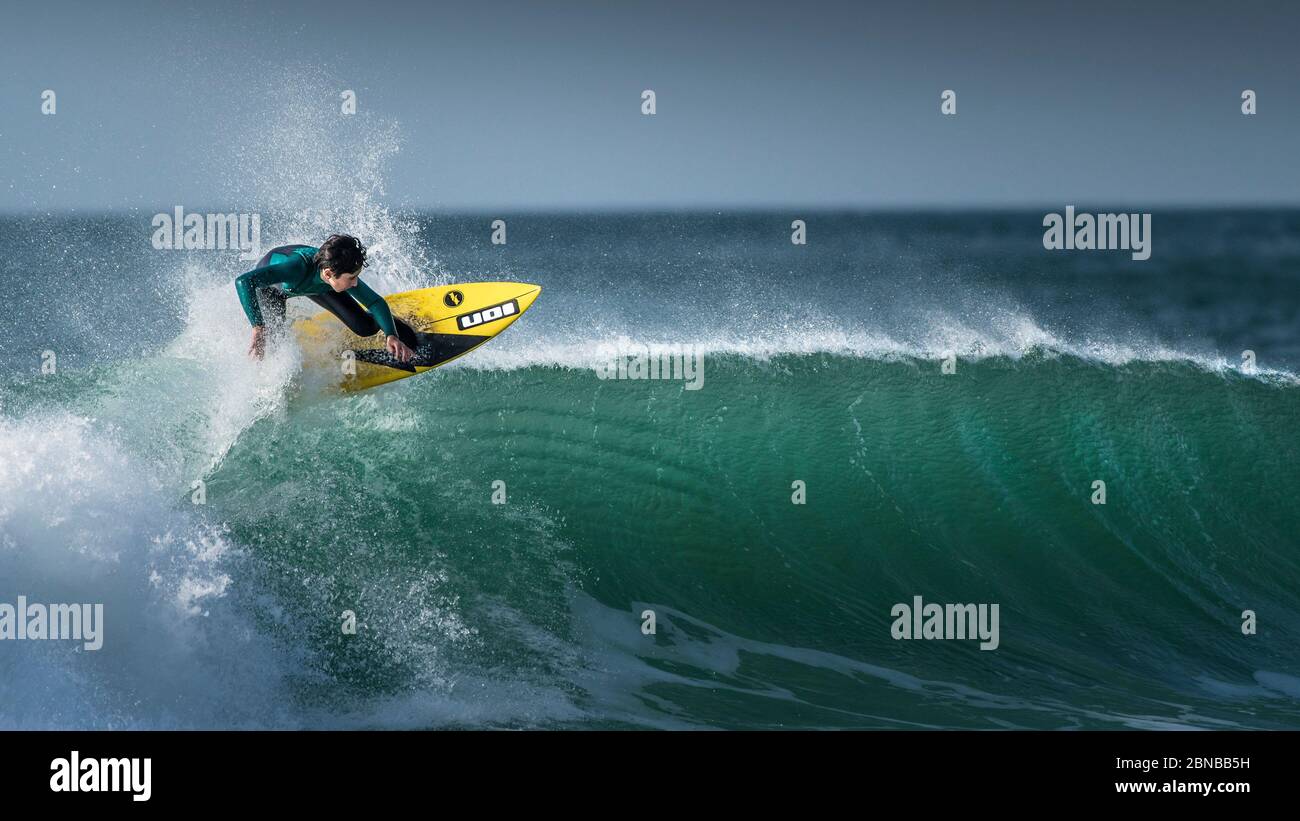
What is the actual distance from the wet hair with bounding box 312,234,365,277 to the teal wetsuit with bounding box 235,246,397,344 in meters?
0.11

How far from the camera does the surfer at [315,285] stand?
6113 millimetres

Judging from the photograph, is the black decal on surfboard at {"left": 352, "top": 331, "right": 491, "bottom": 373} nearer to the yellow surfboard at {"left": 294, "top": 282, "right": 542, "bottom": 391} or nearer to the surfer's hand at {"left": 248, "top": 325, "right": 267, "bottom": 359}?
the yellow surfboard at {"left": 294, "top": 282, "right": 542, "bottom": 391}

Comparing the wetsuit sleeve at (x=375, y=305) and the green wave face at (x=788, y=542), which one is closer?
the green wave face at (x=788, y=542)

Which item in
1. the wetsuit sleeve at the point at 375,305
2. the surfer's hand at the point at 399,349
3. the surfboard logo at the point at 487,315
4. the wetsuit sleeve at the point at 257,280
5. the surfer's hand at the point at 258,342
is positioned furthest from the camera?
→ the surfboard logo at the point at 487,315

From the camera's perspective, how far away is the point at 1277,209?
5238 cm

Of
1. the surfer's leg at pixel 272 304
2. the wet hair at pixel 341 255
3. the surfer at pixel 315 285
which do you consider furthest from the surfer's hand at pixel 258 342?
the wet hair at pixel 341 255

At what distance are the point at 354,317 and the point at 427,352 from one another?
0.71 m

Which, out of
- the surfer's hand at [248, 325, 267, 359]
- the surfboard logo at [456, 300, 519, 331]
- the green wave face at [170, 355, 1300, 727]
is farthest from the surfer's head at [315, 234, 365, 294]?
the green wave face at [170, 355, 1300, 727]

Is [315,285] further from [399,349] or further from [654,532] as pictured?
[654,532]

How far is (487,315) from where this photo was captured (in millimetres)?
7684

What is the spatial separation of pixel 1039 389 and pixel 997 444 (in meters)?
1.53

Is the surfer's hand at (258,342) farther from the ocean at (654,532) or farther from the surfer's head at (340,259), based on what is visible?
the ocean at (654,532)

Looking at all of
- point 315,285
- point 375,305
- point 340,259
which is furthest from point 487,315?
point 340,259

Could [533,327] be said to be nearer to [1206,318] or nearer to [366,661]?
[366,661]
